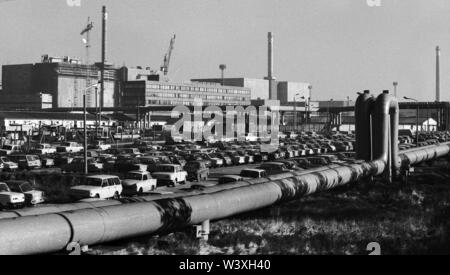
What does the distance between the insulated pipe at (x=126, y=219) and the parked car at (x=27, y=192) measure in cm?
1027

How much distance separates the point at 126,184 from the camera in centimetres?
3178

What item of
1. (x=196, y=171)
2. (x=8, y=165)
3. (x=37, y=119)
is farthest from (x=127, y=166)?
(x=37, y=119)

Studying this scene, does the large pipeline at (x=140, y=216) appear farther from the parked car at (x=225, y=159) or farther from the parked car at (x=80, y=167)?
the parked car at (x=225, y=159)

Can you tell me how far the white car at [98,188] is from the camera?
1097 inches

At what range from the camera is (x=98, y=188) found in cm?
2827

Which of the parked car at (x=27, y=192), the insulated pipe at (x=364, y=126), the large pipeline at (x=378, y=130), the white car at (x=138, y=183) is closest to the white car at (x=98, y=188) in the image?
the white car at (x=138, y=183)

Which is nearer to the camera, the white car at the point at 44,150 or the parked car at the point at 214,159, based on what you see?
the parked car at the point at 214,159

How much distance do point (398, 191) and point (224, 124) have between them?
93101 mm

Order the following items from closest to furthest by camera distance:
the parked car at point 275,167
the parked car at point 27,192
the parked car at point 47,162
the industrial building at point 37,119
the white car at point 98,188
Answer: the parked car at point 27,192, the white car at point 98,188, the parked car at point 275,167, the parked car at point 47,162, the industrial building at point 37,119

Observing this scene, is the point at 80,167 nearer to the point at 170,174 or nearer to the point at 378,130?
the point at 170,174

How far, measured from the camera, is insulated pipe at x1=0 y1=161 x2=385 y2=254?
49.2 ft

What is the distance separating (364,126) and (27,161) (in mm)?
28757

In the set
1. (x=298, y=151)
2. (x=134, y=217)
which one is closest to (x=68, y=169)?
(x=134, y=217)
